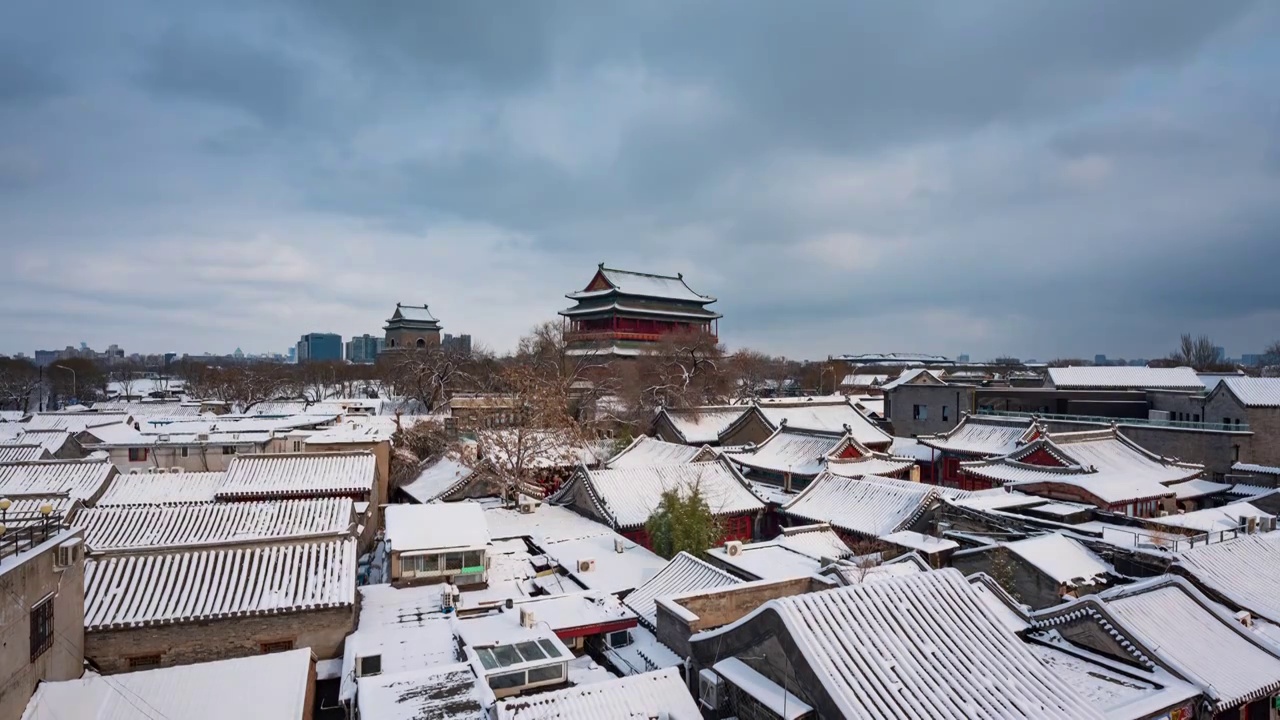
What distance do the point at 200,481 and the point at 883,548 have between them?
872 inches

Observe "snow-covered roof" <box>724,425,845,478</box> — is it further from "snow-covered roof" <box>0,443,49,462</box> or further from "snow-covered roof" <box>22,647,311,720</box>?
"snow-covered roof" <box>0,443,49,462</box>

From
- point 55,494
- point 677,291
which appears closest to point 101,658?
point 55,494

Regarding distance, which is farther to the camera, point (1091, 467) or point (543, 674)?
point (1091, 467)

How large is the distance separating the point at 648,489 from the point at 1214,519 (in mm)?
16152

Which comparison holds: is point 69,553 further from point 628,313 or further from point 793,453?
point 628,313

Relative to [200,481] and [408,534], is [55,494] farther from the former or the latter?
[408,534]

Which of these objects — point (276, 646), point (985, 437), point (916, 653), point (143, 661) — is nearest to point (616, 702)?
point (916, 653)

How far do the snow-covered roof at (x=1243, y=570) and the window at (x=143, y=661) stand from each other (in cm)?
1887

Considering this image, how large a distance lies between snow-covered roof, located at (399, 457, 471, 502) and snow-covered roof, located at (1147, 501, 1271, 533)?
23.3m

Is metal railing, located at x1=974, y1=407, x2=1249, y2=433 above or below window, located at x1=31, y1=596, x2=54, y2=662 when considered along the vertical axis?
above

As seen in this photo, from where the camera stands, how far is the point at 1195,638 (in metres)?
10.4

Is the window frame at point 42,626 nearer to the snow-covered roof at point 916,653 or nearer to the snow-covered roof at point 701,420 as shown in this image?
the snow-covered roof at point 916,653

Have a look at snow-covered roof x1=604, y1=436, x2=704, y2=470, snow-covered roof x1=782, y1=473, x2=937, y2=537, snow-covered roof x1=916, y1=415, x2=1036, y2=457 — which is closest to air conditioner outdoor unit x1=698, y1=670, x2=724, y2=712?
snow-covered roof x1=782, y1=473, x2=937, y2=537

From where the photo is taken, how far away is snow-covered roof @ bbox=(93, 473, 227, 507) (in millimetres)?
22156
